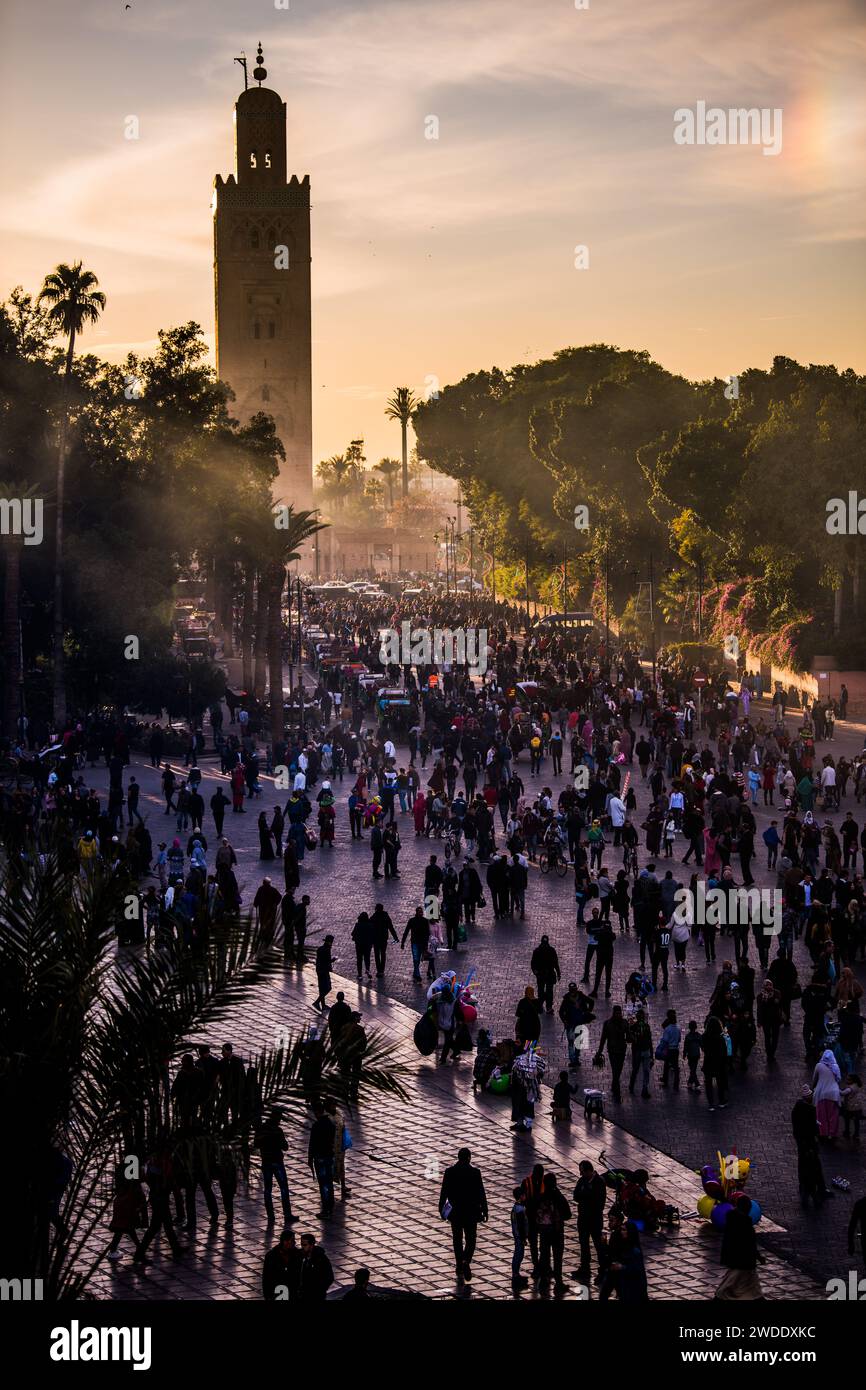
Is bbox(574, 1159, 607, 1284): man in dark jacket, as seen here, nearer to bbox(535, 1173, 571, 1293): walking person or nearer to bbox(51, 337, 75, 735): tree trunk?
bbox(535, 1173, 571, 1293): walking person

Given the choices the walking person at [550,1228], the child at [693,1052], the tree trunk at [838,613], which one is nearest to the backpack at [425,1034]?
the child at [693,1052]

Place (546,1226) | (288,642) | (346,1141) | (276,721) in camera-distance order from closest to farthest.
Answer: (546,1226)
(346,1141)
(276,721)
(288,642)

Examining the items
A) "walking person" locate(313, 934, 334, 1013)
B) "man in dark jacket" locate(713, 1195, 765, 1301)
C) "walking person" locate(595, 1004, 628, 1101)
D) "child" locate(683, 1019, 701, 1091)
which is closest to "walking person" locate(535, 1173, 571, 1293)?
"man in dark jacket" locate(713, 1195, 765, 1301)

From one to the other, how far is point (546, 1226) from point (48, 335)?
43.4 m

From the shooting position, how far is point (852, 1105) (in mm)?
17562

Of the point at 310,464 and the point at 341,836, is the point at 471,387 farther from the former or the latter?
the point at 341,836

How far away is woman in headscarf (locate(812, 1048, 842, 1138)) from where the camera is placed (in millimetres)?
17047

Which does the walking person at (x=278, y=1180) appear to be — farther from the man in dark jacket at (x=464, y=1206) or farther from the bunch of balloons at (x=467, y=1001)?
the bunch of balloons at (x=467, y=1001)

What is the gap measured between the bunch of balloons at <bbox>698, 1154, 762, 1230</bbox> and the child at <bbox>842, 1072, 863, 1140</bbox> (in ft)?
5.72

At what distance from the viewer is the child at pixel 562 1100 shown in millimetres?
17906

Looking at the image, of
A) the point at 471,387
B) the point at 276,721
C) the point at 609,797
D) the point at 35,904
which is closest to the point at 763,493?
the point at 276,721

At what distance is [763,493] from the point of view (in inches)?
2200
